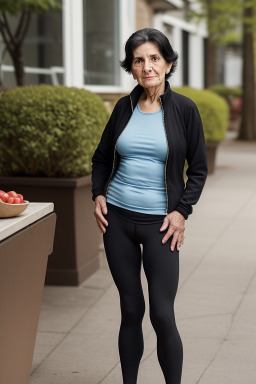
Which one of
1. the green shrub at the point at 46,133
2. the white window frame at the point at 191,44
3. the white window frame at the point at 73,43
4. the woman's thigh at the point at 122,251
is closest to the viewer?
the woman's thigh at the point at 122,251

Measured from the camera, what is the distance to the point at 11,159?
287 inches

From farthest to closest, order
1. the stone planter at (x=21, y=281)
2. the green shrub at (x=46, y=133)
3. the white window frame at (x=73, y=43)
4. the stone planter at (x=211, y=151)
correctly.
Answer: the stone planter at (x=211, y=151) → the white window frame at (x=73, y=43) → the green shrub at (x=46, y=133) → the stone planter at (x=21, y=281)

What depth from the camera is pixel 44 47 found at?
1228 cm

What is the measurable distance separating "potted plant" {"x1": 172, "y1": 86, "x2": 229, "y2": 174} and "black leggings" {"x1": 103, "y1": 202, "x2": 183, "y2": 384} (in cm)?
1171

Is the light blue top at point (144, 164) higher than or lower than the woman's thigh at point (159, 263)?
higher

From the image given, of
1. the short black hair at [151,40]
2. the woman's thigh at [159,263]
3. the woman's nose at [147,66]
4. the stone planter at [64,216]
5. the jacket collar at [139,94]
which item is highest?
the short black hair at [151,40]

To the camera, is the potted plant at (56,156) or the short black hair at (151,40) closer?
the short black hair at (151,40)

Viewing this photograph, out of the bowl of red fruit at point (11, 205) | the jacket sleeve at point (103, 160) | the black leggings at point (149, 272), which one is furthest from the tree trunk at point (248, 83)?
the bowl of red fruit at point (11, 205)

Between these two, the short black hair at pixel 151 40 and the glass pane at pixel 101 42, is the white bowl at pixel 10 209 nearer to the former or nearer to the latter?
the short black hair at pixel 151 40

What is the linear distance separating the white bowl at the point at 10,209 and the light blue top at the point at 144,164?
1.56 feet

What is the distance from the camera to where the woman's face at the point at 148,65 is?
3951 millimetres

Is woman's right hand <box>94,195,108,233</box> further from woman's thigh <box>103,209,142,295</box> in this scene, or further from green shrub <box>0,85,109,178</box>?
green shrub <box>0,85,109,178</box>

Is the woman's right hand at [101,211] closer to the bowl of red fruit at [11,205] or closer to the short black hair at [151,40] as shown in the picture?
the bowl of red fruit at [11,205]

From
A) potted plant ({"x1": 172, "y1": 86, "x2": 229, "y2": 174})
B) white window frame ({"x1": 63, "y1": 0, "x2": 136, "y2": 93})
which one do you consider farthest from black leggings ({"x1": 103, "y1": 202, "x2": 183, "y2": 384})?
potted plant ({"x1": 172, "y1": 86, "x2": 229, "y2": 174})
